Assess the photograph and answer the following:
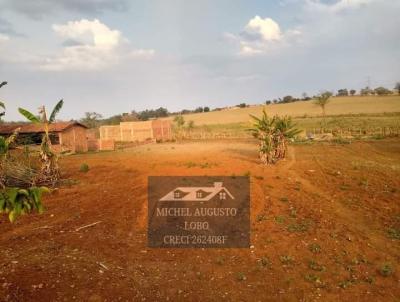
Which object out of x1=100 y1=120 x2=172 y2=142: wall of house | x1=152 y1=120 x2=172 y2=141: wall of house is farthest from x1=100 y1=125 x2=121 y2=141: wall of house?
x1=152 y1=120 x2=172 y2=141: wall of house

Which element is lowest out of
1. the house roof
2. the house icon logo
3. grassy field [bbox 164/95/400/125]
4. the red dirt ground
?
the red dirt ground

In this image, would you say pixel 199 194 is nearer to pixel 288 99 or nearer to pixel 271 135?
pixel 271 135

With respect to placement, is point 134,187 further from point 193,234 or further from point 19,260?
point 19,260

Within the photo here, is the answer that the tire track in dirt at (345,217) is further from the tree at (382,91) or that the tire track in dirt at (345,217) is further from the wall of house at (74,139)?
the tree at (382,91)

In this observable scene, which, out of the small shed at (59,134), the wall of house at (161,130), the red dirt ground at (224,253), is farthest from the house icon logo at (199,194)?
the wall of house at (161,130)

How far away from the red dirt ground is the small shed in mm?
16228

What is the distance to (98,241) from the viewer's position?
782 cm

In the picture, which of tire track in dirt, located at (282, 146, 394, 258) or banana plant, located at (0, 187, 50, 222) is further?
tire track in dirt, located at (282, 146, 394, 258)

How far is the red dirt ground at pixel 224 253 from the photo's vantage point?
5.87m

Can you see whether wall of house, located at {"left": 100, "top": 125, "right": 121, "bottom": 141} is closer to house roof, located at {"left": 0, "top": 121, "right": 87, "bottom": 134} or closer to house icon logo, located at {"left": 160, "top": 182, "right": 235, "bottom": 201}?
house roof, located at {"left": 0, "top": 121, "right": 87, "bottom": 134}

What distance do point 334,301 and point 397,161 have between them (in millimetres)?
12690

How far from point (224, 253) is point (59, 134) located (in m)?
22.7
